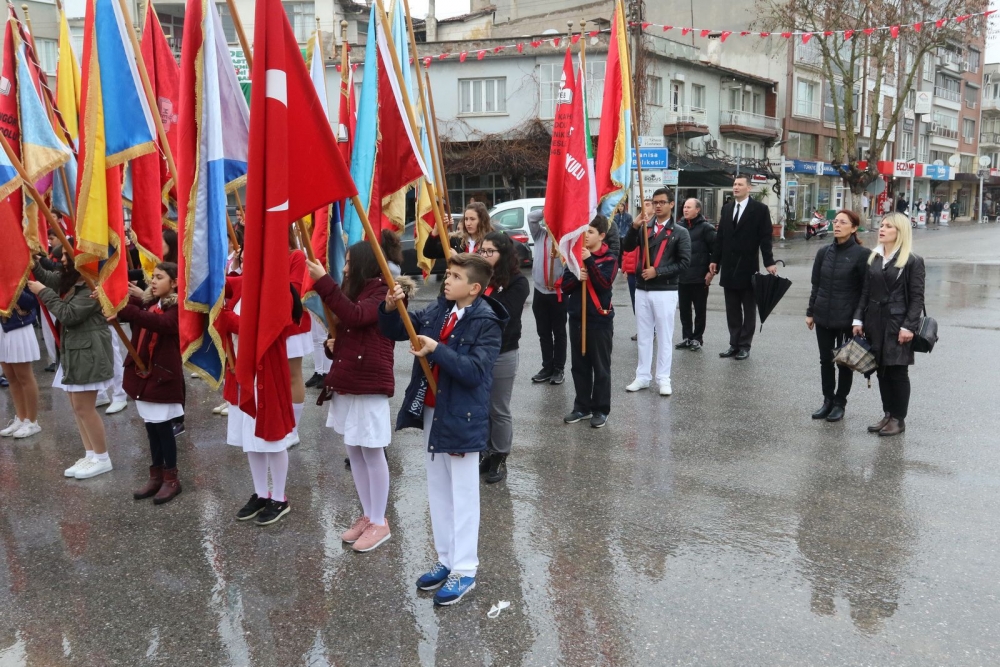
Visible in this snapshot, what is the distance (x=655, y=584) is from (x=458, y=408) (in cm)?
134

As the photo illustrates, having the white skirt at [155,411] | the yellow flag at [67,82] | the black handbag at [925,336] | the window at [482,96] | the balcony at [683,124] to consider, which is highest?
the window at [482,96]

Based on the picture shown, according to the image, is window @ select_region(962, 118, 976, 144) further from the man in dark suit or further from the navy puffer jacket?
the navy puffer jacket

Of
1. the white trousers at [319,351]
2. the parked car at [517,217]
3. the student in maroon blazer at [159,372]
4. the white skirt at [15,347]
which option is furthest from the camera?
the parked car at [517,217]

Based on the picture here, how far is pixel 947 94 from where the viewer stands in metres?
63.3

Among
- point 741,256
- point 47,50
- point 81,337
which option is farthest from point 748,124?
point 81,337

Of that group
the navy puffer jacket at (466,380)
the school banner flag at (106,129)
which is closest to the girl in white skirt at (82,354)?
the school banner flag at (106,129)

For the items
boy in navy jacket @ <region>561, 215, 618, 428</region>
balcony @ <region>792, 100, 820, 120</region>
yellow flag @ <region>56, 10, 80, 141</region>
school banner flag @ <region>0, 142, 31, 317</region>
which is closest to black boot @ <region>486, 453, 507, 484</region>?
boy in navy jacket @ <region>561, 215, 618, 428</region>

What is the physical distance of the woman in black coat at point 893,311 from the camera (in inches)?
255

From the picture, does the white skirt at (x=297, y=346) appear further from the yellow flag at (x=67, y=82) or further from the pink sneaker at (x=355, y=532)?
the pink sneaker at (x=355, y=532)

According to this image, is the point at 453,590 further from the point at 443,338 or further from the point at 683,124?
the point at 683,124

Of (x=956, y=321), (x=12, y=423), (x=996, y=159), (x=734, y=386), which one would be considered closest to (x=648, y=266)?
(x=734, y=386)

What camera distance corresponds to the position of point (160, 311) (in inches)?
213

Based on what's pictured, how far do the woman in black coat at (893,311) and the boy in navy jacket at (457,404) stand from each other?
385cm

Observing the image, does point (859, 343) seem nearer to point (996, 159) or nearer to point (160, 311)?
point (160, 311)
